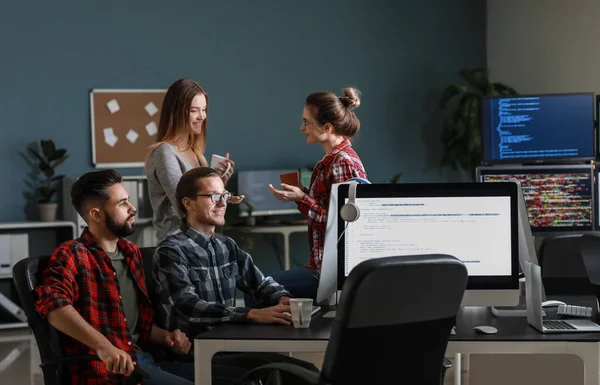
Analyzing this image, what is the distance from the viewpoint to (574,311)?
2.96 metres

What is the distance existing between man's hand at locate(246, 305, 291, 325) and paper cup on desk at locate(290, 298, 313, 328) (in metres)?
0.06

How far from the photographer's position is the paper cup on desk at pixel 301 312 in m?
2.72

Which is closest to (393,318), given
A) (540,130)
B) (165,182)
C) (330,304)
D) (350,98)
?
(330,304)

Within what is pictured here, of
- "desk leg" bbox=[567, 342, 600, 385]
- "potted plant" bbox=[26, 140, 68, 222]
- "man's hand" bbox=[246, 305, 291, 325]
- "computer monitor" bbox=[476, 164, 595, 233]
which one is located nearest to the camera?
"desk leg" bbox=[567, 342, 600, 385]

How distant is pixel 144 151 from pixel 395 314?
5245 mm

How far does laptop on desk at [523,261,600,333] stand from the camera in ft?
8.89

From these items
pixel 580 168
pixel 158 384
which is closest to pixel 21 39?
pixel 580 168

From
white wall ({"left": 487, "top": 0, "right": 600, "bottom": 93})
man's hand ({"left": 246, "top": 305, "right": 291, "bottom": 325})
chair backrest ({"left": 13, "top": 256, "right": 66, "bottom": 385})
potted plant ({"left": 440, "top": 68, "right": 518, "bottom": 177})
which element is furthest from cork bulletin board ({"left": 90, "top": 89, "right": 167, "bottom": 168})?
man's hand ({"left": 246, "top": 305, "right": 291, "bottom": 325})

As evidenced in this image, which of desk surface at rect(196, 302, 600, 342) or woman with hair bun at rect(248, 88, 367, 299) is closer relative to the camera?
desk surface at rect(196, 302, 600, 342)

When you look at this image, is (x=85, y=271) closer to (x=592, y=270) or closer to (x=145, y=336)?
(x=145, y=336)

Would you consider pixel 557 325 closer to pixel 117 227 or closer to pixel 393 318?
pixel 393 318

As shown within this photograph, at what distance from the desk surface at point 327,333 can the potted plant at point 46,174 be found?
4305 mm

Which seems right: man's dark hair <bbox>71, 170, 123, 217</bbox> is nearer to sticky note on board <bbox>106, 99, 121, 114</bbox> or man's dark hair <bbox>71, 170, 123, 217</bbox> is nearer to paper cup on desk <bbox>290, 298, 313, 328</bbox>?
paper cup on desk <bbox>290, 298, 313, 328</bbox>

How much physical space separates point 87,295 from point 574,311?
1.57m
